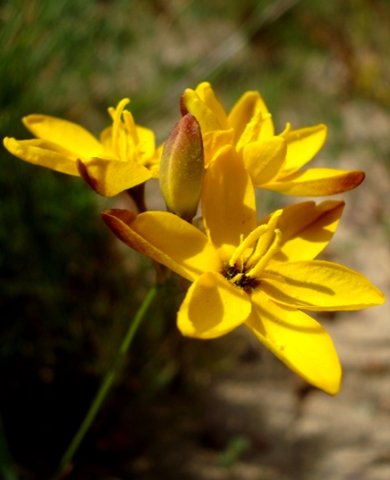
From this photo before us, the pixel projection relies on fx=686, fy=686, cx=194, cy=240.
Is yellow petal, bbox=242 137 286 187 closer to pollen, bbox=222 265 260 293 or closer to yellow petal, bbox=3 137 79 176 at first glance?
pollen, bbox=222 265 260 293

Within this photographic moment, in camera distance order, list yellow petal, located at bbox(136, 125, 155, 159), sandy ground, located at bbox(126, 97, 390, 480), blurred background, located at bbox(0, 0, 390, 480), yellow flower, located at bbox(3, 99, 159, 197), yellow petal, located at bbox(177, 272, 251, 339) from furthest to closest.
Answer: sandy ground, located at bbox(126, 97, 390, 480) < blurred background, located at bbox(0, 0, 390, 480) < yellow petal, located at bbox(136, 125, 155, 159) < yellow flower, located at bbox(3, 99, 159, 197) < yellow petal, located at bbox(177, 272, 251, 339)

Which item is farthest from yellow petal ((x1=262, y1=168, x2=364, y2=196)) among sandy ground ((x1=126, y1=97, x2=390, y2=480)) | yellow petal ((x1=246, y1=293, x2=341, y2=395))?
sandy ground ((x1=126, y1=97, x2=390, y2=480))

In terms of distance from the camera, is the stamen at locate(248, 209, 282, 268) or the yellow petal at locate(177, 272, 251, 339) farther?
the stamen at locate(248, 209, 282, 268)

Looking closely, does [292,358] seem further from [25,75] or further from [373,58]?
[373,58]

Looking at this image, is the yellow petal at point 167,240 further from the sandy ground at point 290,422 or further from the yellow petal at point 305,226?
the sandy ground at point 290,422

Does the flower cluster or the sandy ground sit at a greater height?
the flower cluster

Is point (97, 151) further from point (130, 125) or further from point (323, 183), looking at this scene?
point (323, 183)

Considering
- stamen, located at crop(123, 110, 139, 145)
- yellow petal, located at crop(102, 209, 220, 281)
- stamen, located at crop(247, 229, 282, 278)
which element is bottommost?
stamen, located at crop(247, 229, 282, 278)

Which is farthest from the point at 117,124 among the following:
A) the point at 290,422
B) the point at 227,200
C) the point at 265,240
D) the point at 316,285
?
the point at 290,422

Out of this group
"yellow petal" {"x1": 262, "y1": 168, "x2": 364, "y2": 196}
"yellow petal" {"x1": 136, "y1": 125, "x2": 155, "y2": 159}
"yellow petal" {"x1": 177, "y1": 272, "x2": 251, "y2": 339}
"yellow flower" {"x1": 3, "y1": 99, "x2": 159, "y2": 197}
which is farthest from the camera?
"yellow petal" {"x1": 136, "y1": 125, "x2": 155, "y2": 159}
